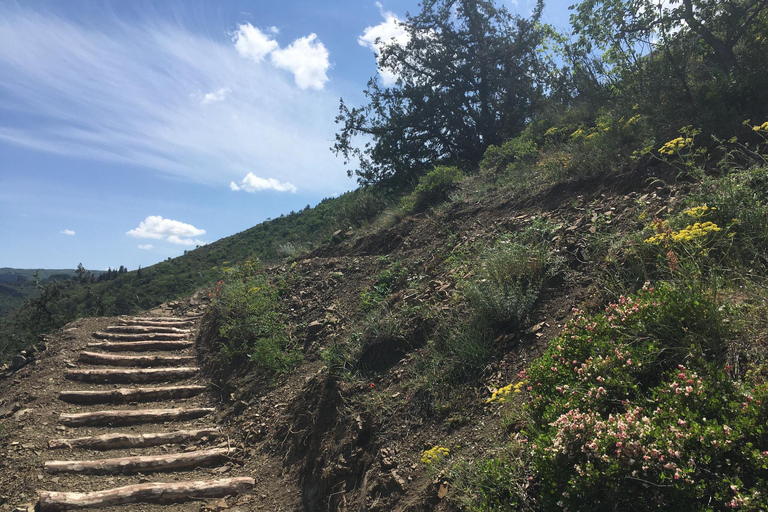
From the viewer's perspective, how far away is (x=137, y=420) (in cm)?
550

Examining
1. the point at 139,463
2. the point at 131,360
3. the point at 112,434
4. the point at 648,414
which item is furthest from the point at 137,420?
the point at 648,414

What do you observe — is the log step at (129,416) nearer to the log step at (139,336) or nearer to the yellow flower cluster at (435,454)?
the log step at (139,336)

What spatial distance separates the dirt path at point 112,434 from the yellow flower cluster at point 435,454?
2.37 metres

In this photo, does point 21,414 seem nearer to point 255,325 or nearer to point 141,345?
point 141,345

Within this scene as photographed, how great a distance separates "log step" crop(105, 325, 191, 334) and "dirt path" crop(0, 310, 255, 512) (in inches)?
20.4

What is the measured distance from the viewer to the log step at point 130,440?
4.88m

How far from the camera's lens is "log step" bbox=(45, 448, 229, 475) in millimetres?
4457

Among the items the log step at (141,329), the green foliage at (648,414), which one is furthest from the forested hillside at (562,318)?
the log step at (141,329)

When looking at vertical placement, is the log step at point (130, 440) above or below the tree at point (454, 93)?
below

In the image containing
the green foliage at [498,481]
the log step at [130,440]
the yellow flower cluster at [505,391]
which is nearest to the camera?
the green foliage at [498,481]

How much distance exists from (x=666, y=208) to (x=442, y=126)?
10446 mm

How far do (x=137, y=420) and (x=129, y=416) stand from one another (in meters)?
0.11

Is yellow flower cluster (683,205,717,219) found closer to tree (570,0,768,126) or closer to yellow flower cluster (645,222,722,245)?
yellow flower cluster (645,222,722,245)

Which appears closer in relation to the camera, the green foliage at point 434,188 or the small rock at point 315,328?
the small rock at point 315,328
